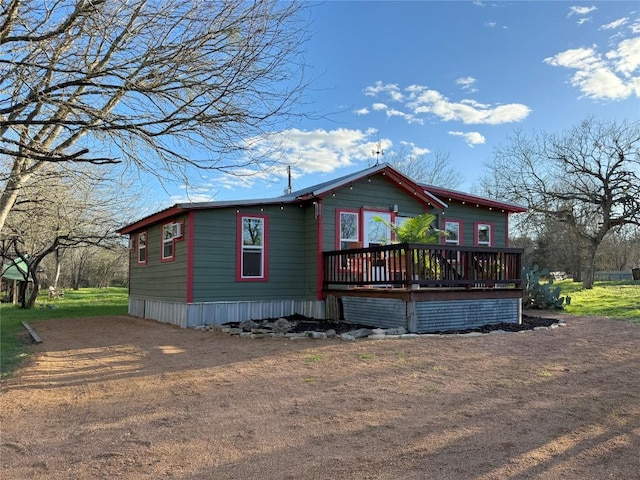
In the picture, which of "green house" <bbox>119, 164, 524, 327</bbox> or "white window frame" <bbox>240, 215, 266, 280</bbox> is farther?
"white window frame" <bbox>240, 215, 266, 280</bbox>

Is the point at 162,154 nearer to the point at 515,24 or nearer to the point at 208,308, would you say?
the point at 208,308

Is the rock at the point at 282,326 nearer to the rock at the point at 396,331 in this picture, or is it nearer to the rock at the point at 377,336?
the rock at the point at 377,336

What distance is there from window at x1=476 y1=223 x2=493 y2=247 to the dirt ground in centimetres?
774

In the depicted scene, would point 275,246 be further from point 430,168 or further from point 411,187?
point 430,168

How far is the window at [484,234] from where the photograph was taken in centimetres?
1524

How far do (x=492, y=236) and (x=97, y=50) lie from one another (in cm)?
1350

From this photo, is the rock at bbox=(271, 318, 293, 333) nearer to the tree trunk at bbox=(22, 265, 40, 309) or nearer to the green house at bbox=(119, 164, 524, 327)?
the green house at bbox=(119, 164, 524, 327)

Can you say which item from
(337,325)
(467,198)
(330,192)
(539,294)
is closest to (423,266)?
(337,325)

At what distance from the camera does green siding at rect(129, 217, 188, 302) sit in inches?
446

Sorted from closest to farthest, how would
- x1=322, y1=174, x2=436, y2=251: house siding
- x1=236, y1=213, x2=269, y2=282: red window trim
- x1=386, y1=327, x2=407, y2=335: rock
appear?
x1=386, y1=327, x2=407, y2=335: rock, x1=236, y1=213, x2=269, y2=282: red window trim, x1=322, y1=174, x2=436, y2=251: house siding

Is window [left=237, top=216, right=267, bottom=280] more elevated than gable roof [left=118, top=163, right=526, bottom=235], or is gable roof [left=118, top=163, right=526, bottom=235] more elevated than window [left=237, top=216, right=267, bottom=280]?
gable roof [left=118, top=163, right=526, bottom=235]

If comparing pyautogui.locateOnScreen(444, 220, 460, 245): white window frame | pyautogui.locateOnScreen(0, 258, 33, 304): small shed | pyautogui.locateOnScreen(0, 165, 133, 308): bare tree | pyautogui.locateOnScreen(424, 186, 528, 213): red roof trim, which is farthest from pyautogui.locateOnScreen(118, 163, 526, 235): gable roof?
pyautogui.locateOnScreen(0, 258, 33, 304): small shed

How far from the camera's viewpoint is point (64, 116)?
194 inches

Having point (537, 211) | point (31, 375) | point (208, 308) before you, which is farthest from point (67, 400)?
point (537, 211)
